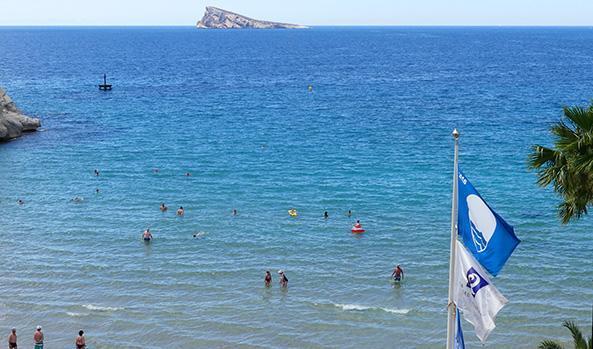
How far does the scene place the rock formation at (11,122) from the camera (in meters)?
67.6

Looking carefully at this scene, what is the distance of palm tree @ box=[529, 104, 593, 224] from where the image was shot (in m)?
16.3

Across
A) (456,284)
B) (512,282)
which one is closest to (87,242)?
(512,282)

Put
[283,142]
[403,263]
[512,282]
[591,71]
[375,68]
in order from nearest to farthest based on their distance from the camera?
[512,282], [403,263], [283,142], [591,71], [375,68]

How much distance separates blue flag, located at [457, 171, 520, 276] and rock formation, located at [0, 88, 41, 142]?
57737mm

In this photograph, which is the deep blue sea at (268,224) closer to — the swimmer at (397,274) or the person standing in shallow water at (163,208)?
the swimmer at (397,274)

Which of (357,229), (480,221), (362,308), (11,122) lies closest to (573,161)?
(480,221)

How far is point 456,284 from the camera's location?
16047 mm

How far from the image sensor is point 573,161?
16.4m

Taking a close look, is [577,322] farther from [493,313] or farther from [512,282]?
[493,313]

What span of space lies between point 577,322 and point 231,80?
329ft

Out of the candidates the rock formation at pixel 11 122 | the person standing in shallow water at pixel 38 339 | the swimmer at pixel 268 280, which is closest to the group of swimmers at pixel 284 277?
the swimmer at pixel 268 280

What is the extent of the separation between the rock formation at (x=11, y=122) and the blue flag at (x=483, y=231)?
189ft

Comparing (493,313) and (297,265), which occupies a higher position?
(493,313)

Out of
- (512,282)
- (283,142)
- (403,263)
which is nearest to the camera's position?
(512,282)
